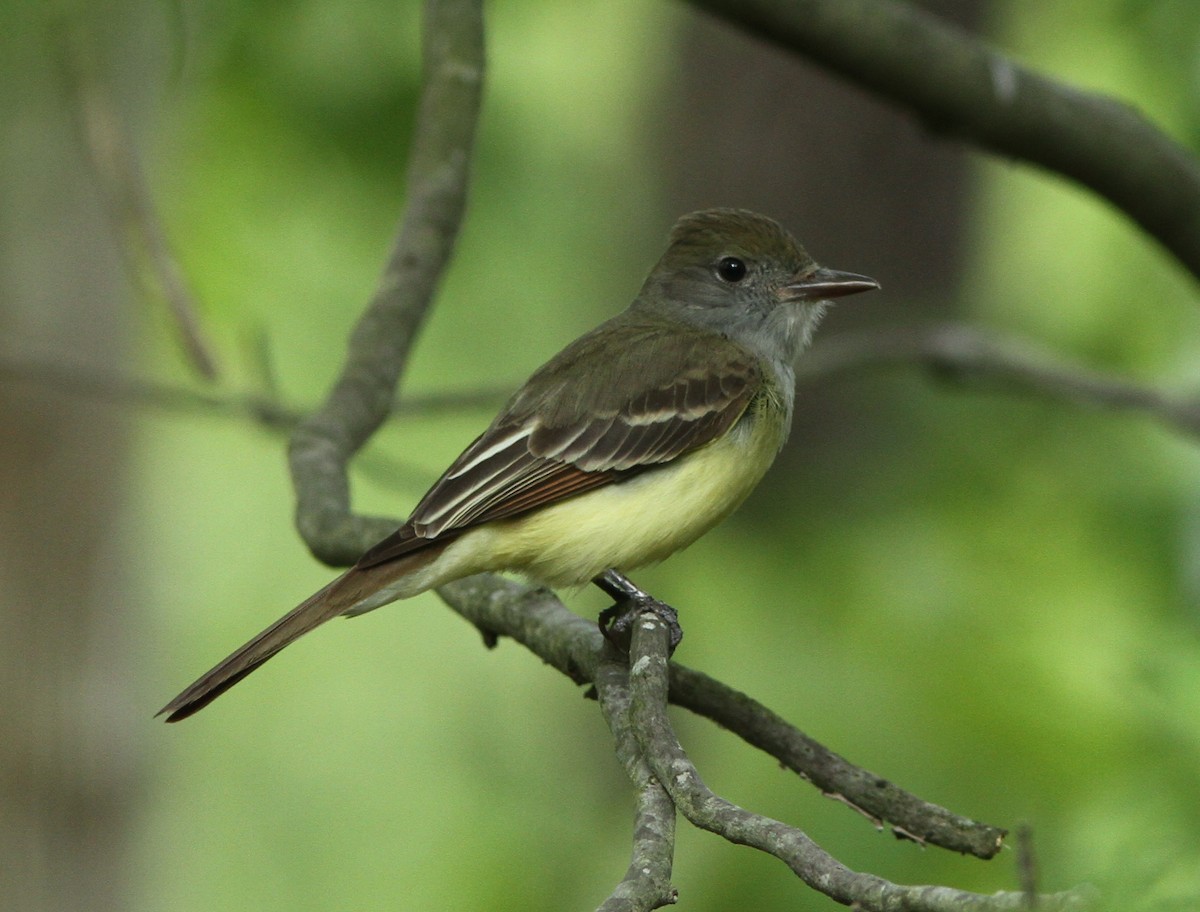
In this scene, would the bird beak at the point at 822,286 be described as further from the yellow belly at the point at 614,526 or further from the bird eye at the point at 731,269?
the yellow belly at the point at 614,526

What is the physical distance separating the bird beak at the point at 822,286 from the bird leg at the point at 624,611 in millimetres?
1340

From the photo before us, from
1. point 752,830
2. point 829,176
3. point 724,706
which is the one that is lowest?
point 752,830

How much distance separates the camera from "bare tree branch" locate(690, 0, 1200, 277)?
481cm

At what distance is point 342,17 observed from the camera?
563 cm

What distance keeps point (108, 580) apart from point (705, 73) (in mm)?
4388

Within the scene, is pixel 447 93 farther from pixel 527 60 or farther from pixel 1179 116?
pixel 527 60

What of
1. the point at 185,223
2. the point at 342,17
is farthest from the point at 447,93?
the point at 185,223

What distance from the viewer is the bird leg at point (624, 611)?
12.0ft

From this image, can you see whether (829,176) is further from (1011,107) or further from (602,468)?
(602,468)

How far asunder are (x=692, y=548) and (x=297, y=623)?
4450 mm

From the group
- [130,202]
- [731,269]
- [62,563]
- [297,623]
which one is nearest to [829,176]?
[731,269]

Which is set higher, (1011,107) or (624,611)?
(1011,107)

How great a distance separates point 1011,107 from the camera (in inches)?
195

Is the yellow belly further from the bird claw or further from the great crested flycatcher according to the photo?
the bird claw
